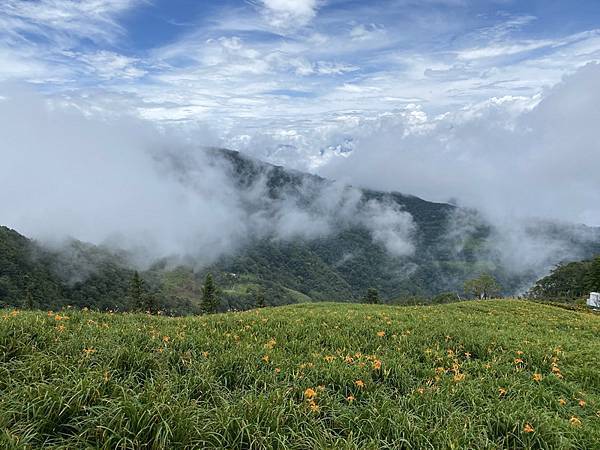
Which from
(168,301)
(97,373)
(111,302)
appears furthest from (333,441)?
(111,302)

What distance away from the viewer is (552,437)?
4.85 metres

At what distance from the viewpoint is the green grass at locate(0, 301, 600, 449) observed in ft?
13.9

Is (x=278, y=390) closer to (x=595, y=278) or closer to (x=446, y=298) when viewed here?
(x=595, y=278)

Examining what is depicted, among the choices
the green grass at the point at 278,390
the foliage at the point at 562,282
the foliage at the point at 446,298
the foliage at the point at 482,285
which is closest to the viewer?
the green grass at the point at 278,390

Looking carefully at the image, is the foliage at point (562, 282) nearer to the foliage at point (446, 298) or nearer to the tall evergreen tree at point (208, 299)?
the foliage at point (446, 298)

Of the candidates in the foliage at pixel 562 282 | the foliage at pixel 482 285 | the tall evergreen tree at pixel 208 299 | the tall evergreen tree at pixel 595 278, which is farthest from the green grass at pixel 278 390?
the foliage at pixel 562 282

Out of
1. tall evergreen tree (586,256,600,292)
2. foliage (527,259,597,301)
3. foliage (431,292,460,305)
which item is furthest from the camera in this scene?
foliage (431,292,460,305)

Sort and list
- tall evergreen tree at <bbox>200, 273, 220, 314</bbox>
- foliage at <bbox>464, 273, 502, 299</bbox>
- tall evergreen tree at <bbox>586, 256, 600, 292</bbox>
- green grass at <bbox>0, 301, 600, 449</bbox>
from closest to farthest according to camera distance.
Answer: green grass at <bbox>0, 301, 600, 449</bbox>
tall evergreen tree at <bbox>200, 273, 220, 314</bbox>
tall evergreen tree at <bbox>586, 256, 600, 292</bbox>
foliage at <bbox>464, 273, 502, 299</bbox>

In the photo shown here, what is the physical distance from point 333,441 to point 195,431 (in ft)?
5.02

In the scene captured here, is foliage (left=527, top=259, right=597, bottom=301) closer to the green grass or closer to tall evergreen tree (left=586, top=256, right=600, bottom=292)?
tall evergreen tree (left=586, top=256, right=600, bottom=292)

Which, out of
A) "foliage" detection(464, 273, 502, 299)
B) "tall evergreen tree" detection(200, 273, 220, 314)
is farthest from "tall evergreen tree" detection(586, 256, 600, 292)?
"tall evergreen tree" detection(200, 273, 220, 314)

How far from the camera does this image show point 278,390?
17.5 feet

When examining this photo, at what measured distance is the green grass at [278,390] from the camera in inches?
167

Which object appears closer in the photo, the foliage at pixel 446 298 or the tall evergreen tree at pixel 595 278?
the tall evergreen tree at pixel 595 278
